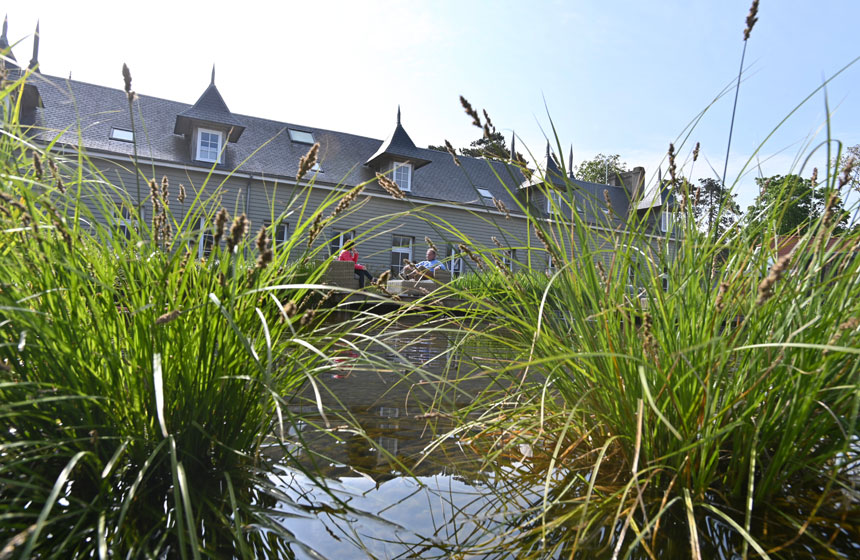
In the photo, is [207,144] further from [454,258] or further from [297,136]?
[454,258]

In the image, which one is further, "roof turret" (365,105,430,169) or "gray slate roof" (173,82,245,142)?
"roof turret" (365,105,430,169)

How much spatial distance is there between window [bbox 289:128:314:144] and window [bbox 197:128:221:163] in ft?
8.93

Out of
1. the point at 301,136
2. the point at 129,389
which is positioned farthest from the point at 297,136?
the point at 129,389

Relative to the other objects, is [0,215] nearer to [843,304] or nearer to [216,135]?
[843,304]

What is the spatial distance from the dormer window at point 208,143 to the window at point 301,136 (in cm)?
266

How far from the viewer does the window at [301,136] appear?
1789cm

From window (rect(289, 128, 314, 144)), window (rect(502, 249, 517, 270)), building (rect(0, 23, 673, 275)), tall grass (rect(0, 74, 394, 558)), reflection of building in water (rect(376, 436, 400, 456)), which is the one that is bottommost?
reflection of building in water (rect(376, 436, 400, 456))

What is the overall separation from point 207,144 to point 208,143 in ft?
0.16

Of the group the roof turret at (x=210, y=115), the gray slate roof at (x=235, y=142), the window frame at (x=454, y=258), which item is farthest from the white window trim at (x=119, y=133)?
the window frame at (x=454, y=258)

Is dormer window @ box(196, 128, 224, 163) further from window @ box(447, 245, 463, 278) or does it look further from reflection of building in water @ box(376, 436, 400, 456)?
reflection of building in water @ box(376, 436, 400, 456)

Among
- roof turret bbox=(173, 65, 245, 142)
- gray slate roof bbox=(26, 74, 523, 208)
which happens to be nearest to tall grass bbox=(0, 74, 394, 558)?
gray slate roof bbox=(26, 74, 523, 208)

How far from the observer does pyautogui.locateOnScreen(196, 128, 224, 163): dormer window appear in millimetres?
15281

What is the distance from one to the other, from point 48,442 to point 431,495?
74 cm

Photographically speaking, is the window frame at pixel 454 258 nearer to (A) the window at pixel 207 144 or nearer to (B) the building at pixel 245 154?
(B) the building at pixel 245 154
